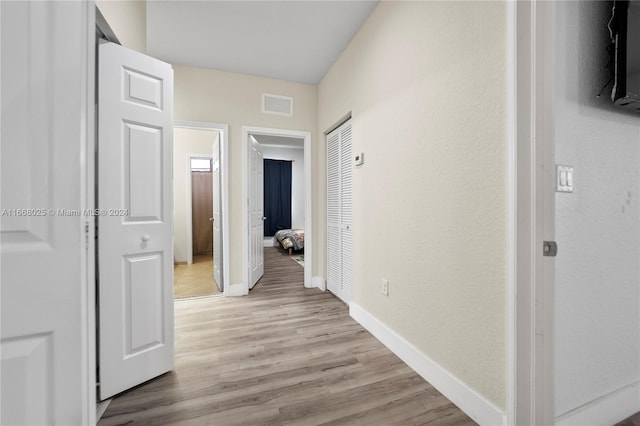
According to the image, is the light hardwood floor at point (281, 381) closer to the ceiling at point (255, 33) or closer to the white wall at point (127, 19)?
the white wall at point (127, 19)

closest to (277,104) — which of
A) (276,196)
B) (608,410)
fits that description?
(608,410)

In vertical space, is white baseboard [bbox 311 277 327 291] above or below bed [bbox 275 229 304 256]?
below

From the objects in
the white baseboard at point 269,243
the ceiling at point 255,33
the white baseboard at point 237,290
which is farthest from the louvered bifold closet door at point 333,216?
the white baseboard at point 269,243

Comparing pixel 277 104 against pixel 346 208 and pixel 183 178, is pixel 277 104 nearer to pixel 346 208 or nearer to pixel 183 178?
pixel 346 208

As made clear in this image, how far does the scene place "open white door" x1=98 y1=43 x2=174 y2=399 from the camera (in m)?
1.41

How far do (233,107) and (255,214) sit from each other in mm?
1408

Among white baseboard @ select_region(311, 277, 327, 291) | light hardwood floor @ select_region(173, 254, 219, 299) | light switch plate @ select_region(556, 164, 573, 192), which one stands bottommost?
light hardwood floor @ select_region(173, 254, 219, 299)

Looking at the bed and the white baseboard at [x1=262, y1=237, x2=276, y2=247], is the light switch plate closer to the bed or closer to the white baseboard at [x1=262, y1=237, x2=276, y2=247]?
the bed

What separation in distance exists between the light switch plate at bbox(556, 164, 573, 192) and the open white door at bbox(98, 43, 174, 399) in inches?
81.2

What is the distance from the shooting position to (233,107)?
312 cm

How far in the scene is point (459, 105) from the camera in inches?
53.6

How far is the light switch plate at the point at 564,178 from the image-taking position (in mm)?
1057

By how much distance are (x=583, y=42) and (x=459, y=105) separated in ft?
1.71

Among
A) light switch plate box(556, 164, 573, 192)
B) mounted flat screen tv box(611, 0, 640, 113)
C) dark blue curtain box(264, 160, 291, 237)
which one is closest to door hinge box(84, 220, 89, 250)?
light switch plate box(556, 164, 573, 192)
